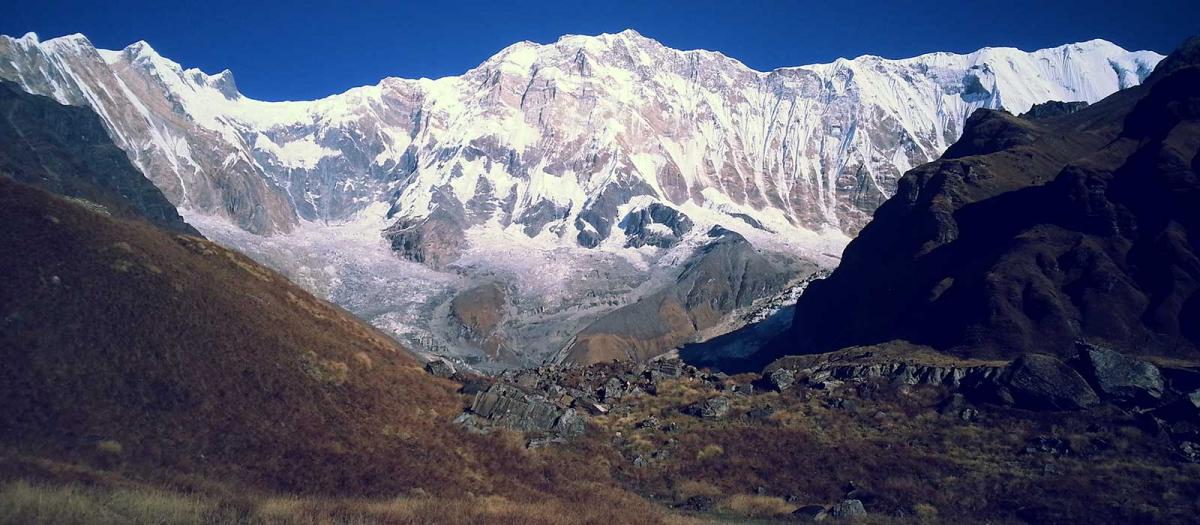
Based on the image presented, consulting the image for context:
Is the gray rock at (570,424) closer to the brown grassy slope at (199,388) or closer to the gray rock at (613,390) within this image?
the brown grassy slope at (199,388)

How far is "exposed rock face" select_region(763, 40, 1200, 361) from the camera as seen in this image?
356 feet

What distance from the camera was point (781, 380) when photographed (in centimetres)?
7025

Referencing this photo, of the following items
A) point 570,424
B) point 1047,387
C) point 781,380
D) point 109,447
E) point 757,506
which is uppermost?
point 109,447

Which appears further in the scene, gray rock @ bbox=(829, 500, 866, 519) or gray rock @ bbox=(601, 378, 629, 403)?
gray rock @ bbox=(601, 378, 629, 403)

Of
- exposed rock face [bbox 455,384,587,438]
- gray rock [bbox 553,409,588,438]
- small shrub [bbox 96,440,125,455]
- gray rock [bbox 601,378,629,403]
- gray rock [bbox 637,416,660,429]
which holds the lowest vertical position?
gray rock [bbox 637,416,660,429]

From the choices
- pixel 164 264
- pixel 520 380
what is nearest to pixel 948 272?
pixel 520 380

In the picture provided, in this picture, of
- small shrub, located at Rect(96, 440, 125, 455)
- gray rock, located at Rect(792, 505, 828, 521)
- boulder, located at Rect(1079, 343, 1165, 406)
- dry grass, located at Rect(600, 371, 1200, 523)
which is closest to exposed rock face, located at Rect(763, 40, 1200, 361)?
boulder, located at Rect(1079, 343, 1165, 406)

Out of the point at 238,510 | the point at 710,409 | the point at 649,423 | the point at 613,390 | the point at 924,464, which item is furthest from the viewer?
the point at 613,390

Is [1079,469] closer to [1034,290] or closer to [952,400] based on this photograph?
[952,400]

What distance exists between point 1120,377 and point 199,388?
65.7 m

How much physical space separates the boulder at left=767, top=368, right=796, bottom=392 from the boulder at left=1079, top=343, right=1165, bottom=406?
23791 millimetres

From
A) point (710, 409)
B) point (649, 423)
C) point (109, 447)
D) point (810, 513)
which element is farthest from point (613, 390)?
point (109, 447)

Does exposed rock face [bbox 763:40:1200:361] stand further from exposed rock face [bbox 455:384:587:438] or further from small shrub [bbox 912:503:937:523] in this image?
exposed rock face [bbox 455:384:587:438]

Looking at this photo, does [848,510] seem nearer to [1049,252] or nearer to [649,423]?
[649,423]
